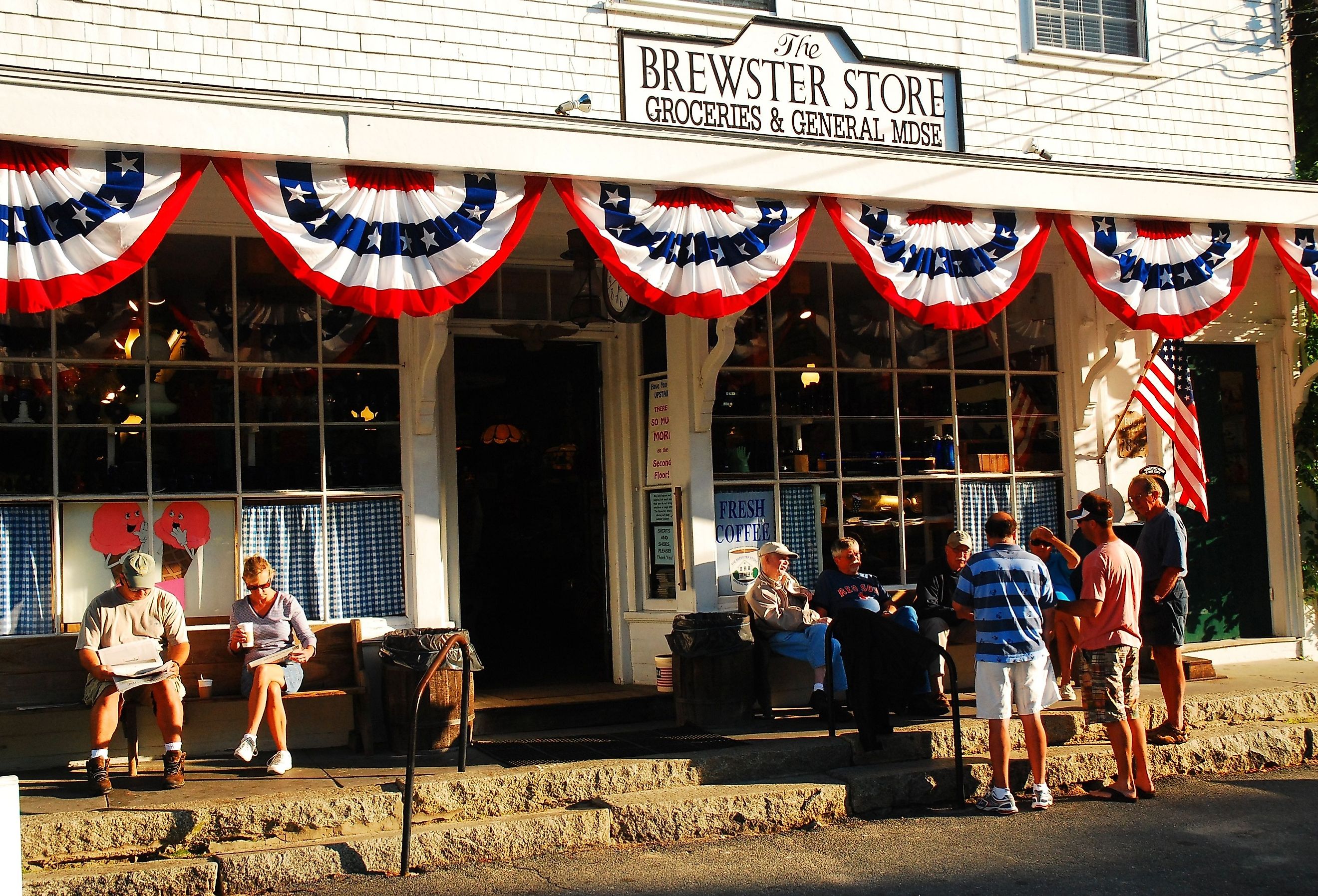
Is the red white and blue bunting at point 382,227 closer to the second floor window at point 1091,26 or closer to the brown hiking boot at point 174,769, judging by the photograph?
the brown hiking boot at point 174,769

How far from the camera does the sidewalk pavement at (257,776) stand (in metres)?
6.32

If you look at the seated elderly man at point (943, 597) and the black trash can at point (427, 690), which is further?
the seated elderly man at point (943, 597)

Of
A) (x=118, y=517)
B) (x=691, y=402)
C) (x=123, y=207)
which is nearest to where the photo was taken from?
(x=123, y=207)

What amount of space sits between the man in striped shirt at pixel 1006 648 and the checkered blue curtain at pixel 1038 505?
10.9 ft

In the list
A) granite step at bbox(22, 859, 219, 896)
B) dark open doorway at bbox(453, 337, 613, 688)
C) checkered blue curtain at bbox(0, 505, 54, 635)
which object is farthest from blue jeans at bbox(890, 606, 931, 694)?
checkered blue curtain at bbox(0, 505, 54, 635)

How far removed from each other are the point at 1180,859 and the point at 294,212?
572 cm

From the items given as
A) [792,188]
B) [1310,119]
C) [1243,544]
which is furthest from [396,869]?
[1310,119]

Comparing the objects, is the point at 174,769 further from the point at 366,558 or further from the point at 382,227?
the point at 382,227

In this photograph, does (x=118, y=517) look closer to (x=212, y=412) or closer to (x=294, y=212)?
(x=212, y=412)

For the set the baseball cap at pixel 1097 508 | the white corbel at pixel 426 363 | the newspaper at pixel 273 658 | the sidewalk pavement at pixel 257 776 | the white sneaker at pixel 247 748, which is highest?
the white corbel at pixel 426 363

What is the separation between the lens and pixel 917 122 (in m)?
9.29

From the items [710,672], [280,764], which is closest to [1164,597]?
[710,672]

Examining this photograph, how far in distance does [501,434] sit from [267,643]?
3146 millimetres

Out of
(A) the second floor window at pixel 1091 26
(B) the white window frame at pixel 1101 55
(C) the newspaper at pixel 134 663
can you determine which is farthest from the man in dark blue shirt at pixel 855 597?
(A) the second floor window at pixel 1091 26
